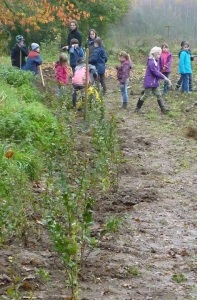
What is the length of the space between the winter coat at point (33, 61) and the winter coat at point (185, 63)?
3535mm

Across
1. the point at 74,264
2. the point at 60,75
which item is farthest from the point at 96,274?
the point at 60,75

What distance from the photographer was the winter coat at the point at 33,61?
17.3 meters

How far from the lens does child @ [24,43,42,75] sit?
17.2m

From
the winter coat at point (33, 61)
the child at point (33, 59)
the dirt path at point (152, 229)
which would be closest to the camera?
the dirt path at point (152, 229)

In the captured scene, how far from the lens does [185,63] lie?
18219 millimetres

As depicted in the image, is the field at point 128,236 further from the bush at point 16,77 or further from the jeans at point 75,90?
the bush at point 16,77

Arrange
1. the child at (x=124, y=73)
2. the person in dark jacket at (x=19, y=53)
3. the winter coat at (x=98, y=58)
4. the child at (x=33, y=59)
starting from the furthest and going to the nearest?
the person in dark jacket at (x=19, y=53), the child at (x=33, y=59), the winter coat at (x=98, y=58), the child at (x=124, y=73)

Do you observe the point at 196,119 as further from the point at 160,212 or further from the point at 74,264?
the point at 74,264

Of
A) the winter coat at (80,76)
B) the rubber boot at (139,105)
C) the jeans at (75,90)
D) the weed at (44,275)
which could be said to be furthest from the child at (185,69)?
the weed at (44,275)

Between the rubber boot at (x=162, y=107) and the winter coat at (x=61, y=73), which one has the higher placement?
the winter coat at (x=61, y=73)

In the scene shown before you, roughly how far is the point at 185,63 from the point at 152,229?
457 inches

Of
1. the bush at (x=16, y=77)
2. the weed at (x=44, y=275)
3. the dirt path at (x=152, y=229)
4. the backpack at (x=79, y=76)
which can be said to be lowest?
the dirt path at (x=152, y=229)

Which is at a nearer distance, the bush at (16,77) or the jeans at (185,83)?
the bush at (16,77)

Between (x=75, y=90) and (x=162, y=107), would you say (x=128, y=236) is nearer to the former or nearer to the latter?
(x=75, y=90)
